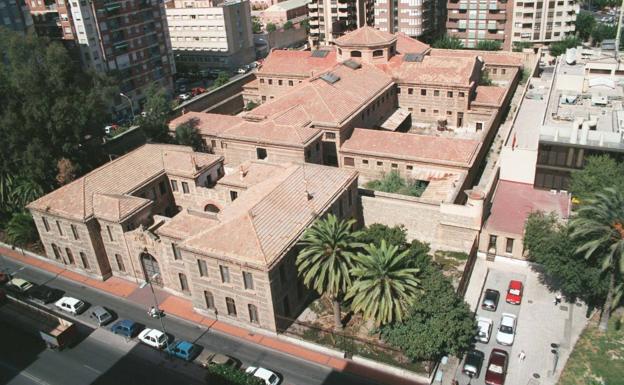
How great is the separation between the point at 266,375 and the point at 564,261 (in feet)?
94.4

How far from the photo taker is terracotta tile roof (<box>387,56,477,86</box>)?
85.4 m

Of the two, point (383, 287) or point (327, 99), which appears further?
point (327, 99)

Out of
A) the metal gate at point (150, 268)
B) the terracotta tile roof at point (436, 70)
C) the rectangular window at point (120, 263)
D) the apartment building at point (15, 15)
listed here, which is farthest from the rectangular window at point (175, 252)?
the apartment building at point (15, 15)

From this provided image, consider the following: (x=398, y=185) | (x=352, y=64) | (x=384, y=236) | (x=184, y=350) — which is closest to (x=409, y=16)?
(x=352, y=64)

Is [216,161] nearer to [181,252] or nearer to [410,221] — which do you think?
[181,252]

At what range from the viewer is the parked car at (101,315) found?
2045 inches

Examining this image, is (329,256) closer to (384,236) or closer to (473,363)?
(384,236)

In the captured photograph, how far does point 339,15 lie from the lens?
146 meters

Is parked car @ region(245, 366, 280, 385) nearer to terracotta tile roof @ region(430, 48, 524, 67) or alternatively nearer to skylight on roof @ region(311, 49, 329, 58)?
skylight on roof @ region(311, 49, 329, 58)

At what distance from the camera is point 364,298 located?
141ft

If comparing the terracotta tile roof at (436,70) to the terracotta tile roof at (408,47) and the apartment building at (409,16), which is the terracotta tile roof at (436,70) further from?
the apartment building at (409,16)

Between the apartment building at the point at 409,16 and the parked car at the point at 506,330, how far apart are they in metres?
98.9

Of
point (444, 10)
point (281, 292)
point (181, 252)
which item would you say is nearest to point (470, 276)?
point (281, 292)

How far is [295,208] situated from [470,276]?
68.0 ft
